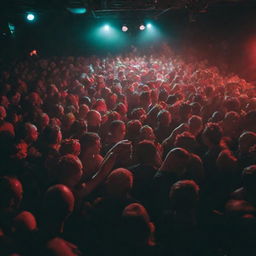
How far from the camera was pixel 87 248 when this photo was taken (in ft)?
6.84

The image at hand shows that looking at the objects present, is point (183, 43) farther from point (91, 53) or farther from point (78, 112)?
point (78, 112)

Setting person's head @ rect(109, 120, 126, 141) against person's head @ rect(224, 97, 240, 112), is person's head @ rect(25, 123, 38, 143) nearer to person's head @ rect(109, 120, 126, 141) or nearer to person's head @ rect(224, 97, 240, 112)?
person's head @ rect(109, 120, 126, 141)

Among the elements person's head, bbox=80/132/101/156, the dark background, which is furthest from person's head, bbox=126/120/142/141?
the dark background

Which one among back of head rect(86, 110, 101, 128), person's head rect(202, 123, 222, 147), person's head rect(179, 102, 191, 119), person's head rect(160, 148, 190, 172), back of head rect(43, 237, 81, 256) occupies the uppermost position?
person's head rect(179, 102, 191, 119)

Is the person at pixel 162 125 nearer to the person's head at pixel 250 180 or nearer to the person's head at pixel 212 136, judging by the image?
the person's head at pixel 212 136

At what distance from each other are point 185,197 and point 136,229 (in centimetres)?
44

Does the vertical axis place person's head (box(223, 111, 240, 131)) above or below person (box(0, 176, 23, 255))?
above

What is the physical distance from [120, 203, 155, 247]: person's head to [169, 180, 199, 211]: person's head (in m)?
0.28

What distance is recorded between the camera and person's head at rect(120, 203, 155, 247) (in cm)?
178

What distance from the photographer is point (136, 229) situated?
178 centimetres

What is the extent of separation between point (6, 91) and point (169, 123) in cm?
375

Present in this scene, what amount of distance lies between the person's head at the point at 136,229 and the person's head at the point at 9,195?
0.86m

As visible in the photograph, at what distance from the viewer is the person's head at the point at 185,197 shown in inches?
77.7

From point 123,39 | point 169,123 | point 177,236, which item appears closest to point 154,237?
point 177,236
